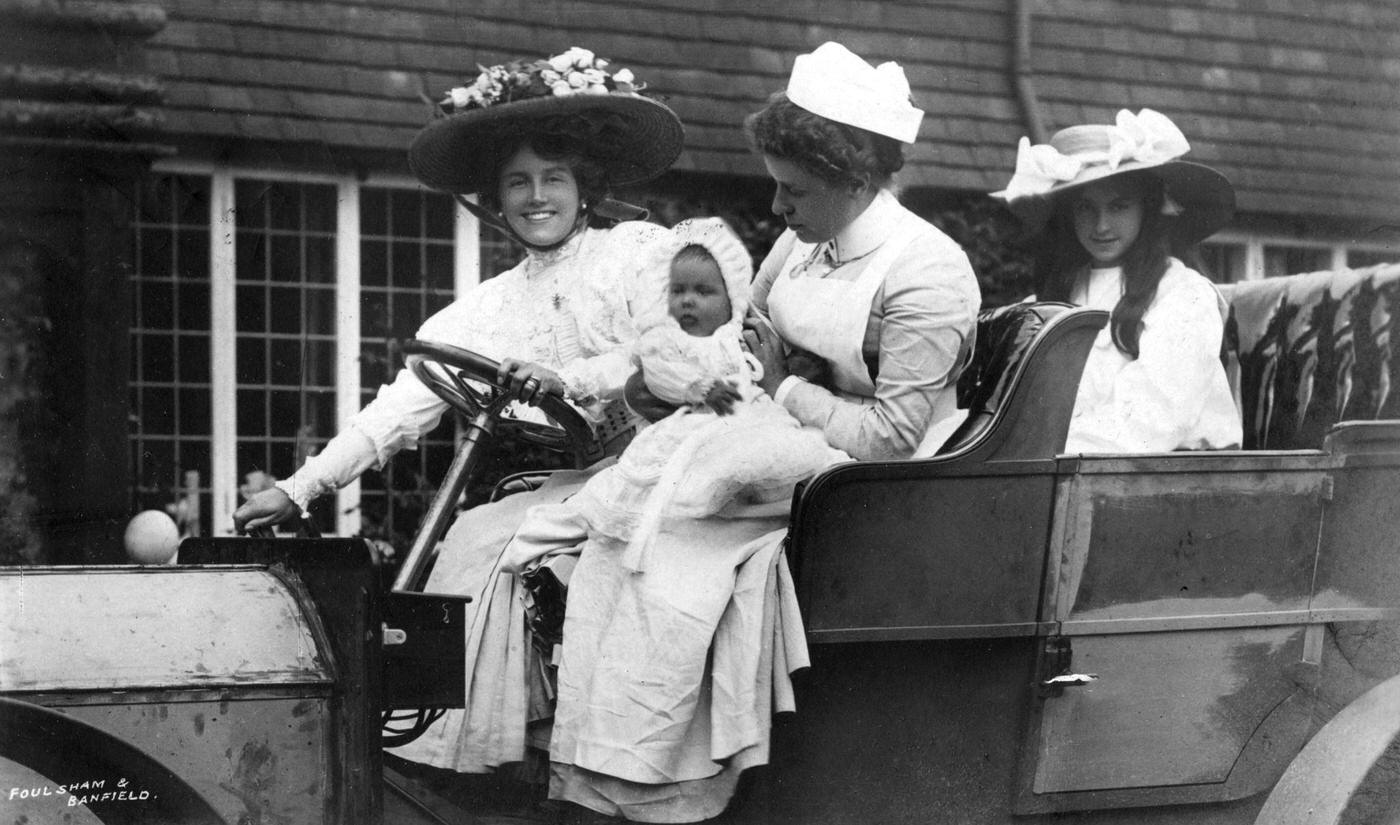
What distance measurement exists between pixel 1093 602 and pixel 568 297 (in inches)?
59.2

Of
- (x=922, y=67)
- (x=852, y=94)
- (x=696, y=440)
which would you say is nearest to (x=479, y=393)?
(x=696, y=440)

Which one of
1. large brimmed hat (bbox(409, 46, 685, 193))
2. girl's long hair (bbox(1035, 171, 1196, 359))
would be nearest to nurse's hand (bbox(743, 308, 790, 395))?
large brimmed hat (bbox(409, 46, 685, 193))

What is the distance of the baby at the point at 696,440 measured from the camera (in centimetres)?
268

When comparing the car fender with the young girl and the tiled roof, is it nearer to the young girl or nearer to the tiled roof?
the young girl

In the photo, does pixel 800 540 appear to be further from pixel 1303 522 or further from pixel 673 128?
pixel 673 128

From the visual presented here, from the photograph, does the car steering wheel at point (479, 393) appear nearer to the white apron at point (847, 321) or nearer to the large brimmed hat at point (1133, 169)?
the white apron at point (847, 321)

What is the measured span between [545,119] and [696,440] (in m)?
1.18

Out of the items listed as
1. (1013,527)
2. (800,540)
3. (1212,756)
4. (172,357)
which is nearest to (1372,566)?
(1212,756)

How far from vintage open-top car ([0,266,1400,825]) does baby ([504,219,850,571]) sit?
0.53 ft

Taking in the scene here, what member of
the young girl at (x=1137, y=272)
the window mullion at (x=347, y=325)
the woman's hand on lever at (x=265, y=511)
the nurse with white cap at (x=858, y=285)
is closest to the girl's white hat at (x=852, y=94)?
the nurse with white cap at (x=858, y=285)

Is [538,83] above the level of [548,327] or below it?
above

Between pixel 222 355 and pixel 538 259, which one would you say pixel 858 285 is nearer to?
pixel 538 259

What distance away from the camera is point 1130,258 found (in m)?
4.01

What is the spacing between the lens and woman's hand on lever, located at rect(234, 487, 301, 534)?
2951 mm
